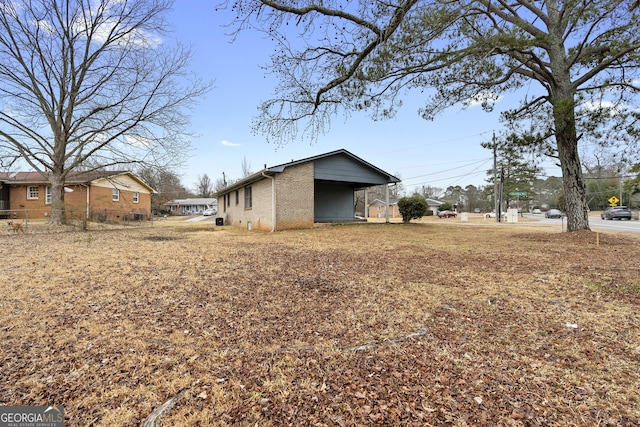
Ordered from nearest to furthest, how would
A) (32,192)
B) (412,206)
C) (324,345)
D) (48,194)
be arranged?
1. (324,345)
2. (412,206)
3. (48,194)
4. (32,192)

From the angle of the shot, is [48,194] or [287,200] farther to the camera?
[48,194]

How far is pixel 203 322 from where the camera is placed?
11.0 feet

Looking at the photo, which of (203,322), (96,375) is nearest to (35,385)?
(96,375)

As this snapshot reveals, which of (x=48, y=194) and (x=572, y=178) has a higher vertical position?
(x=48, y=194)

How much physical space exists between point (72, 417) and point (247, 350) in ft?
4.05

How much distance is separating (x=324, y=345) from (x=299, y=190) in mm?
12122

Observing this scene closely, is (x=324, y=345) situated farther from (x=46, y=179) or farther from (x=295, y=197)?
(x=46, y=179)

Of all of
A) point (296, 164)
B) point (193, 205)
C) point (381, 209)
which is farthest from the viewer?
point (193, 205)

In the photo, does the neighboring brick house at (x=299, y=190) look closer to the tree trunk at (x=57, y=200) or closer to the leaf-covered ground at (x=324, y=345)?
the leaf-covered ground at (x=324, y=345)

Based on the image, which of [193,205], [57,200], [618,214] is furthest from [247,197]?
[193,205]

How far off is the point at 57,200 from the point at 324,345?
19172 mm

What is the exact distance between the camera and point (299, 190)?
576 inches

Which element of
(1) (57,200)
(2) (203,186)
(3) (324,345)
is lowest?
(3) (324,345)

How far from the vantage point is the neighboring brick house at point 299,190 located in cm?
1396
